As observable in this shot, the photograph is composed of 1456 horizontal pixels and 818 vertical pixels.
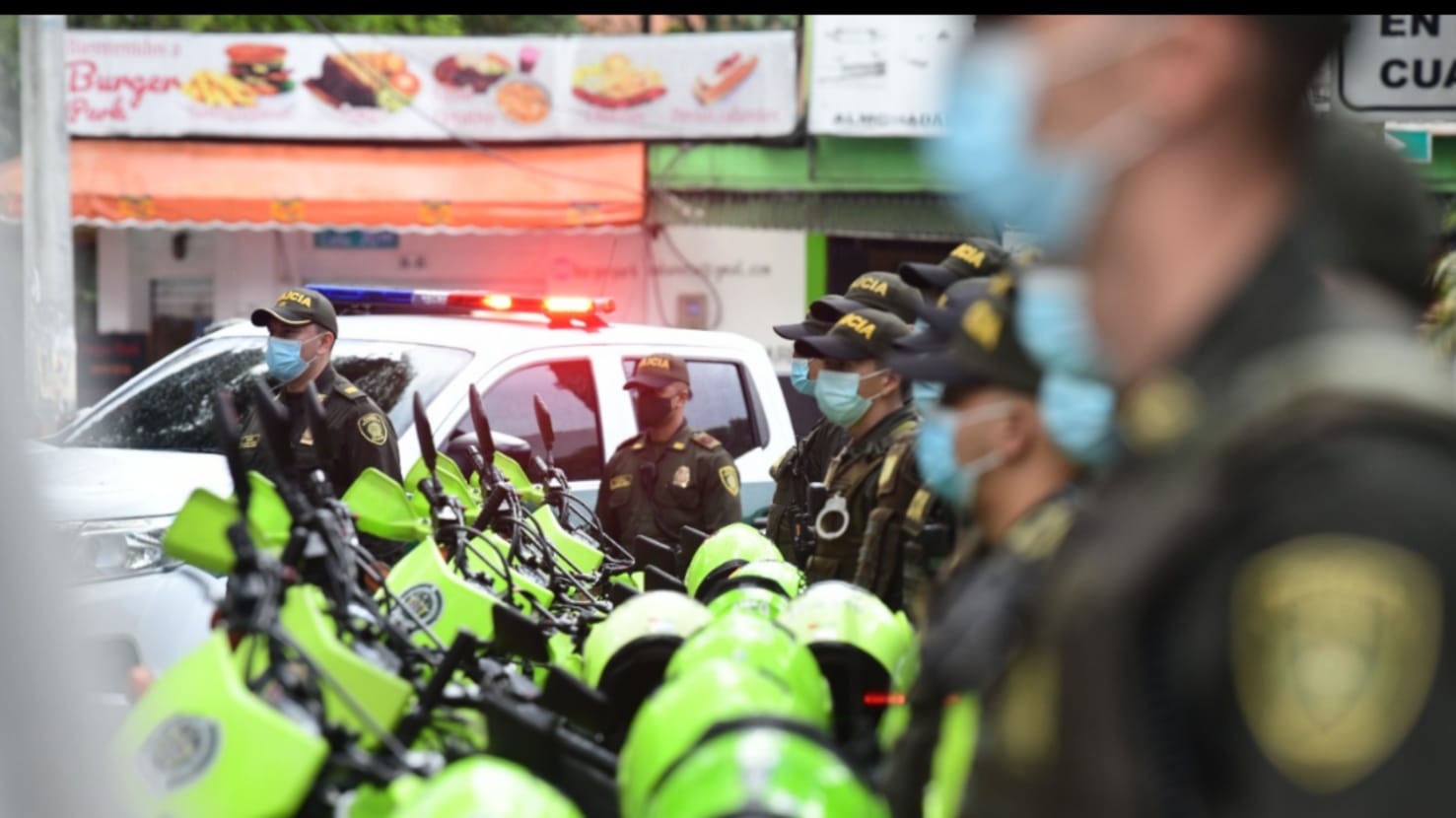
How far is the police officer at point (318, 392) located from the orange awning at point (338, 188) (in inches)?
467

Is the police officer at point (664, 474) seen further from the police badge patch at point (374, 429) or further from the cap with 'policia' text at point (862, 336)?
the cap with 'policia' text at point (862, 336)

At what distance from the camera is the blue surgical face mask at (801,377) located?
23.6ft

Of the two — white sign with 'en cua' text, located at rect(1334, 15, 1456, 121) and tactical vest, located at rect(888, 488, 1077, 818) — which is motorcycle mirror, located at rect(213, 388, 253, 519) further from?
white sign with 'en cua' text, located at rect(1334, 15, 1456, 121)

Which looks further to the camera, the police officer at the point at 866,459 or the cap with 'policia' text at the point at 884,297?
the cap with 'policia' text at the point at 884,297

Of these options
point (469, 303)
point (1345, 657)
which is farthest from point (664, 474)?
point (1345, 657)

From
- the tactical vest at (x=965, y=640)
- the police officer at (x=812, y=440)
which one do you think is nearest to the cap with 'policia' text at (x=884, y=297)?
the police officer at (x=812, y=440)

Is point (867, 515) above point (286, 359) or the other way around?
the other way around

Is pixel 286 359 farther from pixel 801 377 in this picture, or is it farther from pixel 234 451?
pixel 234 451

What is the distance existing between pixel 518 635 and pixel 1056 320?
6.55 ft

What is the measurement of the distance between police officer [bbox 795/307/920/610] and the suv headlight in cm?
257

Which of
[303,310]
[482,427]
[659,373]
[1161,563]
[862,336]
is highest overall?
[1161,563]

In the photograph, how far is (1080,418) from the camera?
2.17m

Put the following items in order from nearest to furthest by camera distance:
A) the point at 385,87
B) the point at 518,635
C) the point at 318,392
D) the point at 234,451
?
the point at 234,451, the point at 518,635, the point at 318,392, the point at 385,87

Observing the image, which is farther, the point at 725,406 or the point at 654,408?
the point at 725,406
